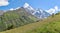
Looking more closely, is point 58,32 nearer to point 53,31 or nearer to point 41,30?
point 53,31

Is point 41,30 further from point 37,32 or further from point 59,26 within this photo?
point 59,26

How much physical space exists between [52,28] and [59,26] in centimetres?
128

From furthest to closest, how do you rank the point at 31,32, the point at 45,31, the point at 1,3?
the point at 1,3, the point at 31,32, the point at 45,31

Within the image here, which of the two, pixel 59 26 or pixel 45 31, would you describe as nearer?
pixel 45 31

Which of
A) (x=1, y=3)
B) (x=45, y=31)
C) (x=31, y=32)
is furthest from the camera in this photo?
(x=1, y=3)

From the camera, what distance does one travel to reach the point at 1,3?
593 feet

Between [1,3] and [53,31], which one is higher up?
[1,3]

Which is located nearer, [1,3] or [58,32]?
[58,32]

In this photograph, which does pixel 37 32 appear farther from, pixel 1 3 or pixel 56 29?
pixel 1 3

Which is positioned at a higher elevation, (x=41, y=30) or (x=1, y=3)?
(x=1, y=3)

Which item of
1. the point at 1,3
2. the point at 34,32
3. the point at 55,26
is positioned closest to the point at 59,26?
the point at 55,26

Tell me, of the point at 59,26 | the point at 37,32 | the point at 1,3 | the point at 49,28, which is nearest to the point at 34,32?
the point at 37,32

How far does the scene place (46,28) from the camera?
21703mm

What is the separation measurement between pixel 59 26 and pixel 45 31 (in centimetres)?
274
